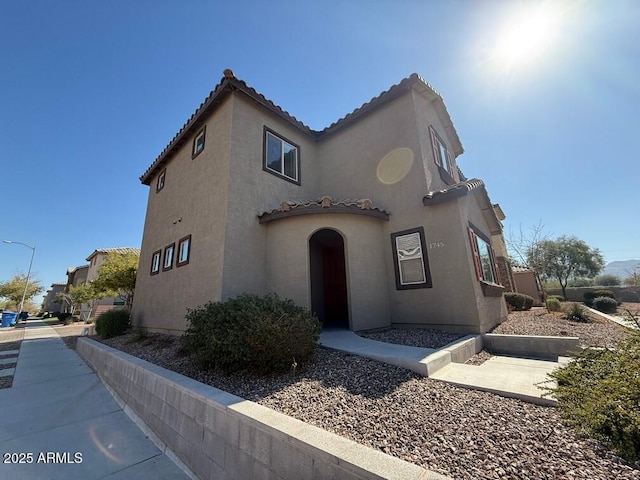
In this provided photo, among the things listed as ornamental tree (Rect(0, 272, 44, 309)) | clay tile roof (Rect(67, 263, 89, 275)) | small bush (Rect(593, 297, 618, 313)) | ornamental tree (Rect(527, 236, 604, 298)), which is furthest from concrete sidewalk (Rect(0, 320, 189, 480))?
ornamental tree (Rect(0, 272, 44, 309))

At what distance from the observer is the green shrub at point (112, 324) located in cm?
1049

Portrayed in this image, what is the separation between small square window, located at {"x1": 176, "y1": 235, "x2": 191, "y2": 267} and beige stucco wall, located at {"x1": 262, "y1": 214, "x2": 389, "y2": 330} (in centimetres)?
293

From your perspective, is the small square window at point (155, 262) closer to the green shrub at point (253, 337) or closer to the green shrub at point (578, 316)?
the green shrub at point (253, 337)

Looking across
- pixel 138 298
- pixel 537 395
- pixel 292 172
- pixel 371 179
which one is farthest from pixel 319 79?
pixel 138 298

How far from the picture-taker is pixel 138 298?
11.7 m

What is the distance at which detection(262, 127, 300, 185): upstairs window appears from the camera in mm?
9062

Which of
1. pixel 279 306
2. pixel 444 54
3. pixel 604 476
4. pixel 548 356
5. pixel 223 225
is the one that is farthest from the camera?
pixel 444 54

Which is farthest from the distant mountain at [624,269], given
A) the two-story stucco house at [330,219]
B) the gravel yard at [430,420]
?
the gravel yard at [430,420]

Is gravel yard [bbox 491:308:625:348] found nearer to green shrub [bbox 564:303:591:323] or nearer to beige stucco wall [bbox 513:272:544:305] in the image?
green shrub [bbox 564:303:591:323]

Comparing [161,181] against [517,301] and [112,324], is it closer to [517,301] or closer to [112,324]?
[112,324]

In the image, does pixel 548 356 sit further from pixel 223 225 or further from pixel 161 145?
pixel 161 145

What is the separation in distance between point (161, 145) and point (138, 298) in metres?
7.07

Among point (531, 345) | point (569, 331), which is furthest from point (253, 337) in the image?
point (569, 331)

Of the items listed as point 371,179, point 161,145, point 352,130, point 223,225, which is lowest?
point 223,225
